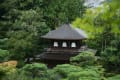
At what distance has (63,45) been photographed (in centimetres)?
2412

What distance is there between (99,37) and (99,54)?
1447 millimetres

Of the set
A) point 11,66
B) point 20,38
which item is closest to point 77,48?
point 20,38

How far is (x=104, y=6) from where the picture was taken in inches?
120

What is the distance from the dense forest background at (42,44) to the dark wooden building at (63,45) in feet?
3.82

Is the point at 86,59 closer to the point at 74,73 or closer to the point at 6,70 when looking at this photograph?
the point at 74,73

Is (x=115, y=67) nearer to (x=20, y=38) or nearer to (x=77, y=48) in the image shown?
(x=77, y=48)

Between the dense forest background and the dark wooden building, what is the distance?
3.82 feet

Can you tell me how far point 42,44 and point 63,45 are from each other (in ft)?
10.0

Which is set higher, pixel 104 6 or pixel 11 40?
pixel 104 6

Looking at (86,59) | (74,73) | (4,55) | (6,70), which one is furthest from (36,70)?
(4,55)

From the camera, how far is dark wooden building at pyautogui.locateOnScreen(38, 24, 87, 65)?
925 inches

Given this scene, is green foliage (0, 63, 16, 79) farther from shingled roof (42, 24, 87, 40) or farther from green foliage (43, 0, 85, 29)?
green foliage (43, 0, 85, 29)

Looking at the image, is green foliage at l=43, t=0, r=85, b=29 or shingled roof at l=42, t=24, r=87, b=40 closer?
shingled roof at l=42, t=24, r=87, b=40

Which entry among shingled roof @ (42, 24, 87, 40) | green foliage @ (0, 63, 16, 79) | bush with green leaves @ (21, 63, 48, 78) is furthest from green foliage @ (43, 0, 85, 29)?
green foliage @ (0, 63, 16, 79)
